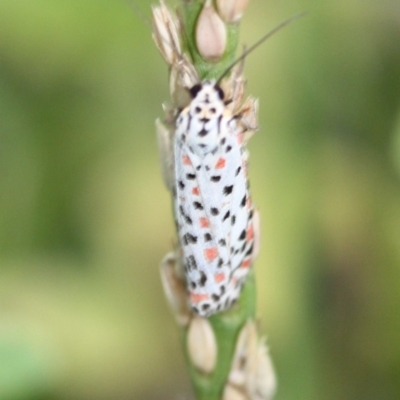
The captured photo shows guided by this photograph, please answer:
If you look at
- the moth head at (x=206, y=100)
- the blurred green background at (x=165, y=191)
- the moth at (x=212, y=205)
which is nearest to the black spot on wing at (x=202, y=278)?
the moth at (x=212, y=205)

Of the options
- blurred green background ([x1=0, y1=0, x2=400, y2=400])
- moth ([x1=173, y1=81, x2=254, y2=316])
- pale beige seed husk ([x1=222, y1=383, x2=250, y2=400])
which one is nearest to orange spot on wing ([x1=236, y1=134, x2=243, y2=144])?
moth ([x1=173, y1=81, x2=254, y2=316])

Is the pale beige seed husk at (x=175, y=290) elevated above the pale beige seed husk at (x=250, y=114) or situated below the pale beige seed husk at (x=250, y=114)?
below

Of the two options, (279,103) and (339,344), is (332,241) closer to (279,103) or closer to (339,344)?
(339,344)

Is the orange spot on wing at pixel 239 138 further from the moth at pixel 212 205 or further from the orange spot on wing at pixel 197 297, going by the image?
the orange spot on wing at pixel 197 297

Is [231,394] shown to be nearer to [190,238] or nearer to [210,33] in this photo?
[190,238]

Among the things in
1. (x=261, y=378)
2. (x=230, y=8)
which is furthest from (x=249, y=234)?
(x=230, y=8)

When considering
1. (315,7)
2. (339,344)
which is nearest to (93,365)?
(339,344)

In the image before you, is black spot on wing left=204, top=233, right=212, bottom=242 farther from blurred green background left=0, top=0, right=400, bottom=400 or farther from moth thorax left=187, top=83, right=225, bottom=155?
blurred green background left=0, top=0, right=400, bottom=400
